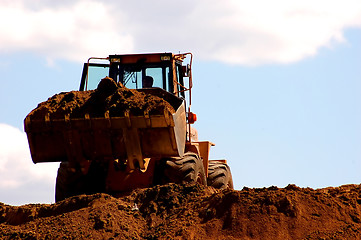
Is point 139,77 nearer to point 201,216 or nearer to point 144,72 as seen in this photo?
point 144,72

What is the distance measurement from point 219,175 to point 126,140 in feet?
13.5

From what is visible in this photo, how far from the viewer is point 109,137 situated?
10.5m

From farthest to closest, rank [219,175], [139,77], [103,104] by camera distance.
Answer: [219,175] < [139,77] < [103,104]

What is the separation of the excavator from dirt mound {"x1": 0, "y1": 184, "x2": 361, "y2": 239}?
1127 mm

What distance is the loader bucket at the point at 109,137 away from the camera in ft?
33.6

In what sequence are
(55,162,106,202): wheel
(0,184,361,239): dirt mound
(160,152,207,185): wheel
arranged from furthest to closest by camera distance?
(55,162,106,202): wheel
(160,152,207,185): wheel
(0,184,361,239): dirt mound

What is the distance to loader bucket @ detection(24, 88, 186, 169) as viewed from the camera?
1024cm

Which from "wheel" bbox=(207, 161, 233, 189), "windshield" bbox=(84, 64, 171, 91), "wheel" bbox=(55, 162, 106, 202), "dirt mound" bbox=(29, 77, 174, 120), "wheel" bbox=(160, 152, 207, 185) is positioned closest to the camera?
"dirt mound" bbox=(29, 77, 174, 120)

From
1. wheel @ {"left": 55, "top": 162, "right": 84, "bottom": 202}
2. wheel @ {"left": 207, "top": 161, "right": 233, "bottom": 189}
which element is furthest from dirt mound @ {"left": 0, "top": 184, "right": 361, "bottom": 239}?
wheel @ {"left": 207, "top": 161, "right": 233, "bottom": 189}

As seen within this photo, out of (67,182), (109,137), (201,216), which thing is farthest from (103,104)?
(201,216)

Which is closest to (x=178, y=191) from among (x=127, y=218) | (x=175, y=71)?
(x=127, y=218)

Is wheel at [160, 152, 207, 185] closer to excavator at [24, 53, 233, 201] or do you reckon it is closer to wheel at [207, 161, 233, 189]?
excavator at [24, 53, 233, 201]

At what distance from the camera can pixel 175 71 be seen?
12.5 m

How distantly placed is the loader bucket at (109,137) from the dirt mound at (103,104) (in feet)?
0.29
